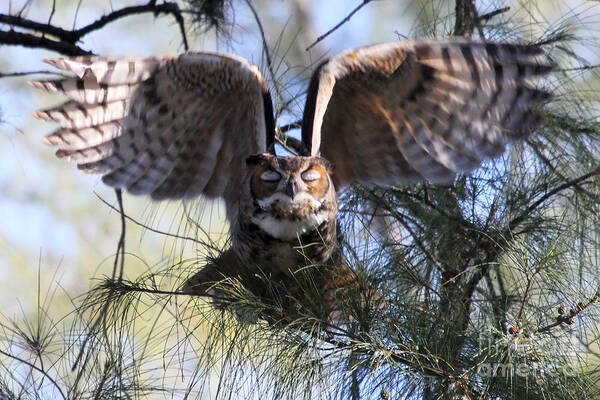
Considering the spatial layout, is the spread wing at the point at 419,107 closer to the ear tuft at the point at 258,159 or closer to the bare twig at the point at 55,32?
the ear tuft at the point at 258,159

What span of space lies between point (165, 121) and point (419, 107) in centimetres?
118

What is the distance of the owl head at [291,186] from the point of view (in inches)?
117

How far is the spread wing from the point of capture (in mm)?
3209

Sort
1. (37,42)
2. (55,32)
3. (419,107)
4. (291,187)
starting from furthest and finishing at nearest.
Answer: (419,107) < (55,32) < (37,42) < (291,187)

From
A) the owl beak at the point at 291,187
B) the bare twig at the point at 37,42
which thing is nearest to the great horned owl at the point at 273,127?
the owl beak at the point at 291,187

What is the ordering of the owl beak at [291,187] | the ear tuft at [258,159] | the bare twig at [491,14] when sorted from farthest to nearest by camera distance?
1. the bare twig at [491,14]
2. the ear tuft at [258,159]
3. the owl beak at [291,187]

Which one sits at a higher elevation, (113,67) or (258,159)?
(113,67)

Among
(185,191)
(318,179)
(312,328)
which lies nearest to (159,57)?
(185,191)

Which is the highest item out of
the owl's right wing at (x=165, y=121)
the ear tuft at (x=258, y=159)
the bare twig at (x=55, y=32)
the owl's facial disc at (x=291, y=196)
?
the bare twig at (x=55, y=32)

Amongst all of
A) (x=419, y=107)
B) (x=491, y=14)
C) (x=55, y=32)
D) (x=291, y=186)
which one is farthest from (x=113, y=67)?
(x=491, y=14)

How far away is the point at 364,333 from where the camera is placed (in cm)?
223

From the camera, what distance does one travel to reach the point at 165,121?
3.54 metres

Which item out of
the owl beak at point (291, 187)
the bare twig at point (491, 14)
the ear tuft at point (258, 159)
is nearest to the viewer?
the owl beak at point (291, 187)

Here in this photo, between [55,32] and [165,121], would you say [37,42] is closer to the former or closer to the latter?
[55,32]
